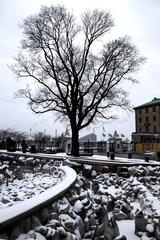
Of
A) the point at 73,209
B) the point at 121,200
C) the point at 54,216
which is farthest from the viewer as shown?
the point at 121,200

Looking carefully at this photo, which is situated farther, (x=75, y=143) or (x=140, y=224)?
(x=75, y=143)

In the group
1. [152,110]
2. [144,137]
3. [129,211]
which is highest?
[152,110]

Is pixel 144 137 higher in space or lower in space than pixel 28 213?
higher

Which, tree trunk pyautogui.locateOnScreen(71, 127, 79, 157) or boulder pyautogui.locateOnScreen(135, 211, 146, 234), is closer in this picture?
boulder pyautogui.locateOnScreen(135, 211, 146, 234)

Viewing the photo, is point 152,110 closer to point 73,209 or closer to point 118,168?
point 118,168

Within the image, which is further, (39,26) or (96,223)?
(39,26)

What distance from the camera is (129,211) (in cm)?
995

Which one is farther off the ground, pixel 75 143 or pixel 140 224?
pixel 75 143

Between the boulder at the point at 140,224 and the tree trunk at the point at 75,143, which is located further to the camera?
the tree trunk at the point at 75,143

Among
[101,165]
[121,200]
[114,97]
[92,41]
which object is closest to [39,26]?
[92,41]

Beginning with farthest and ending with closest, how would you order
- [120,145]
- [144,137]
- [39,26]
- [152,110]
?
[152,110], [120,145], [144,137], [39,26]

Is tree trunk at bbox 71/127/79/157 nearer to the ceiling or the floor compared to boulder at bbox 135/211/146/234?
nearer to the ceiling

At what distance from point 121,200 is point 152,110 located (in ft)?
237

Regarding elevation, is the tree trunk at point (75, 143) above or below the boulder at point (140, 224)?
above
